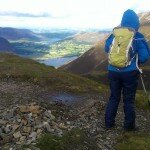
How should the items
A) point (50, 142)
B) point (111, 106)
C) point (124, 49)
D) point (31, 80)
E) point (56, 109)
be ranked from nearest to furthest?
point (50, 142) < point (124, 49) < point (111, 106) < point (56, 109) < point (31, 80)

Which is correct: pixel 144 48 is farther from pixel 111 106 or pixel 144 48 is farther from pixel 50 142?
pixel 50 142

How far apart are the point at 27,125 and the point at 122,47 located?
5.30 meters

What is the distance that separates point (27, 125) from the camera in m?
15.4

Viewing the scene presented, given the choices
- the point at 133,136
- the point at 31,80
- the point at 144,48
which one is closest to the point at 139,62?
the point at 144,48

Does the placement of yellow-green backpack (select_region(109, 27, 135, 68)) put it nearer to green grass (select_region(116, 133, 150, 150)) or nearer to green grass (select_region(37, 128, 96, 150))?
green grass (select_region(116, 133, 150, 150))

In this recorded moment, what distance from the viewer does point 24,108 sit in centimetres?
1723

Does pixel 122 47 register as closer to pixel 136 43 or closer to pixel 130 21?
pixel 136 43

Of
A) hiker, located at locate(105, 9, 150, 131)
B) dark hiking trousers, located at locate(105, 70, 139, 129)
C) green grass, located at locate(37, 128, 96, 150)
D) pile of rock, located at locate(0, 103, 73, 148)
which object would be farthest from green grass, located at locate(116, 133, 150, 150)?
pile of rock, located at locate(0, 103, 73, 148)

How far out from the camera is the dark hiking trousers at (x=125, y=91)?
50.5 ft

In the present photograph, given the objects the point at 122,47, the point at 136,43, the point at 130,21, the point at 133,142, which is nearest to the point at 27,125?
the point at 133,142

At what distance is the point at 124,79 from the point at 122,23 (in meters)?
2.43

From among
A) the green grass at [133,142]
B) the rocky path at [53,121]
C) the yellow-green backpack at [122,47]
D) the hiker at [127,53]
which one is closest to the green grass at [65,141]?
the rocky path at [53,121]

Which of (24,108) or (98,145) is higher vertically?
(24,108)

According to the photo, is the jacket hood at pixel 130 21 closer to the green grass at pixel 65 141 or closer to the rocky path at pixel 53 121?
the rocky path at pixel 53 121
